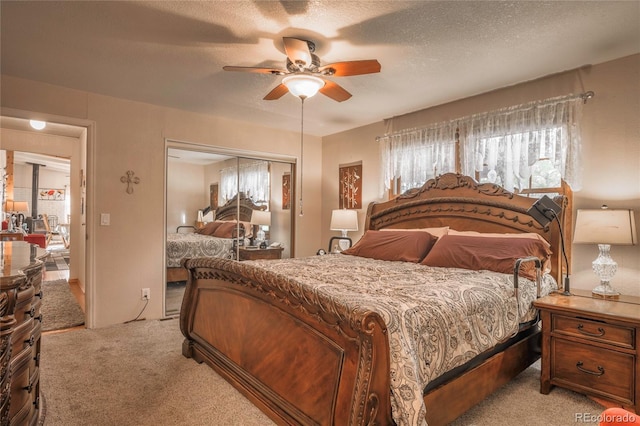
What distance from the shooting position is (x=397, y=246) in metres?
3.39

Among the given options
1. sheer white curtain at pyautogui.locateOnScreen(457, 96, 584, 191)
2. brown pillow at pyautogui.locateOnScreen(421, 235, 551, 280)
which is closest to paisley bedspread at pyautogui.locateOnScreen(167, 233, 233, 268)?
brown pillow at pyautogui.locateOnScreen(421, 235, 551, 280)

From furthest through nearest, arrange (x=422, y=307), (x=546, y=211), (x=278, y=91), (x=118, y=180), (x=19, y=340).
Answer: (x=118, y=180) → (x=278, y=91) → (x=546, y=211) → (x=422, y=307) → (x=19, y=340)

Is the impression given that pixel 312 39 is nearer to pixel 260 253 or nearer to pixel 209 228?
pixel 209 228

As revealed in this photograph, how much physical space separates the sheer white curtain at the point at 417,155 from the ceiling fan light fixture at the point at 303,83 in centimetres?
182

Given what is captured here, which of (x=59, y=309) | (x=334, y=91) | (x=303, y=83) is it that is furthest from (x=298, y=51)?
(x=59, y=309)

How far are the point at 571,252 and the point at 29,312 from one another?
3727 millimetres

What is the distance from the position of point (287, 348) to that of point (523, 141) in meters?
2.79

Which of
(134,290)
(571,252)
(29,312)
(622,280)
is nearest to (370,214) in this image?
(571,252)

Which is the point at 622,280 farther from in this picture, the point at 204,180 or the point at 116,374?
the point at 204,180

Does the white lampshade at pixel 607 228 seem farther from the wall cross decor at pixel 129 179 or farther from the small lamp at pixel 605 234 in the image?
the wall cross decor at pixel 129 179

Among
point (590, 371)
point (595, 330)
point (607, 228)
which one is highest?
point (607, 228)

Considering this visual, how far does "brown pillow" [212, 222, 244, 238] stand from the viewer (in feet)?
14.7

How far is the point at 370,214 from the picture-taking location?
4332 mm

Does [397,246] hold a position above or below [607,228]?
below
